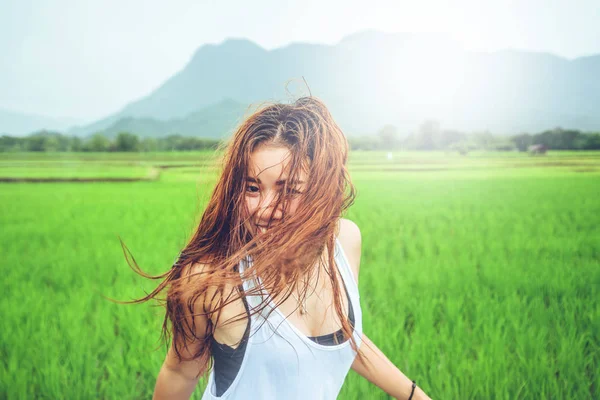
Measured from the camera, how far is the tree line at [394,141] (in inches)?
200

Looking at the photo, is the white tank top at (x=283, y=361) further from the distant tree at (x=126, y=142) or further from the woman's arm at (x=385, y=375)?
the distant tree at (x=126, y=142)

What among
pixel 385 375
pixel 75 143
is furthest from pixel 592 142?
pixel 75 143

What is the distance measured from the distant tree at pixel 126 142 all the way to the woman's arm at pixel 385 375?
8797mm

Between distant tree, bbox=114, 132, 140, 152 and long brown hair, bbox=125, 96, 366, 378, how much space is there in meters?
8.78

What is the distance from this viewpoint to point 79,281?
236cm

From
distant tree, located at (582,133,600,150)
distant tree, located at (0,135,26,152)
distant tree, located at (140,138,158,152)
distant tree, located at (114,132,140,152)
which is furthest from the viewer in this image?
distant tree, located at (114,132,140,152)

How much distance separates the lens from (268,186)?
23.0 inches

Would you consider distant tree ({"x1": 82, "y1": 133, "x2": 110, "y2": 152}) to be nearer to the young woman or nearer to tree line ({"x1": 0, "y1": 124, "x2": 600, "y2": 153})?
tree line ({"x1": 0, "y1": 124, "x2": 600, "y2": 153})

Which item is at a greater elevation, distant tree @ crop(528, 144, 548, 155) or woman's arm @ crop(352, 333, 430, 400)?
distant tree @ crop(528, 144, 548, 155)

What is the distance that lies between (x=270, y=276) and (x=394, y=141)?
6.90 metres

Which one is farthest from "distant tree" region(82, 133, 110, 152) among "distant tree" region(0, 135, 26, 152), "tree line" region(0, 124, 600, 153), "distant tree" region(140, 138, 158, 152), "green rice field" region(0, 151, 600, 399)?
"green rice field" region(0, 151, 600, 399)

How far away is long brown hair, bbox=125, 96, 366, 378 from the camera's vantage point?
21.3 inches

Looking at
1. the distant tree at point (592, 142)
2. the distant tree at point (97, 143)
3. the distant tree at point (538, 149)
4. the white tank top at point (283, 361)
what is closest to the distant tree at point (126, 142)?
the distant tree at point (97, 143)

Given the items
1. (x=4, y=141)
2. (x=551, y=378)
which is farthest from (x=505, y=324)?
(x=4, y=141)
